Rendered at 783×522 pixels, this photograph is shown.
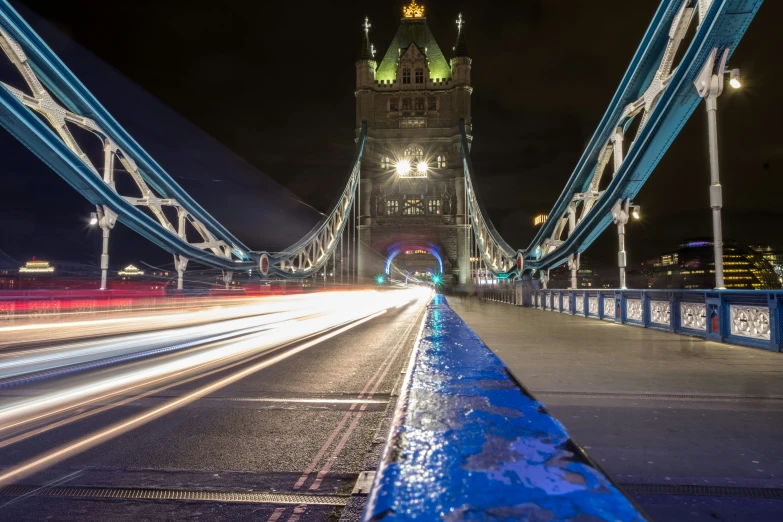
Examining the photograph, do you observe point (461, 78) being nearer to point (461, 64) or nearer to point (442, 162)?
point (461, 64)

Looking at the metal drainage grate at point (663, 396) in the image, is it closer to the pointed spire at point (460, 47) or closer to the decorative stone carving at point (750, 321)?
the decorative stone carving at point (750, 321)

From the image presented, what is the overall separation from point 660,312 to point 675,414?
9.52 meters

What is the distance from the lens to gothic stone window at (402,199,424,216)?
65625mm

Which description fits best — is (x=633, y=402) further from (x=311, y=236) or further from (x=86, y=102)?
(x=311, y=236)

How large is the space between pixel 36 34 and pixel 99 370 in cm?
2087

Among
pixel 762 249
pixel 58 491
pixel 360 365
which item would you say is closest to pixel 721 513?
pixel 58 491

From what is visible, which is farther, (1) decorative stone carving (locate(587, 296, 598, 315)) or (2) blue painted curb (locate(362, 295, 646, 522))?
(1) decorative stone carving (locate(587, 296, 598, 315))

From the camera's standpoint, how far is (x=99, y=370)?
752 cm

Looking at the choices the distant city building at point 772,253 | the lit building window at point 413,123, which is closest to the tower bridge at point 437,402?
the lit building window at point 413,123

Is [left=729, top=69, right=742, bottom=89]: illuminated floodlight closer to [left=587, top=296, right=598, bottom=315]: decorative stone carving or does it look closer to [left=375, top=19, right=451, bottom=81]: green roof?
[left=587, top=296, right=598, bottom=315]: decorative stone carving

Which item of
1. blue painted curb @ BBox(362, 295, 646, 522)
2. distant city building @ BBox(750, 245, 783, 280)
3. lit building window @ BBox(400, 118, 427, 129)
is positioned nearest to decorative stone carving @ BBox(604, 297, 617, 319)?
blue painted curb @ BBox(362, 295, 646, 522)

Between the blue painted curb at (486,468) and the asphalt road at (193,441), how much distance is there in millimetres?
1525

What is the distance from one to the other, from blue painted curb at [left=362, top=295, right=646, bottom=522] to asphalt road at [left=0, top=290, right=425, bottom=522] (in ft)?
5.00

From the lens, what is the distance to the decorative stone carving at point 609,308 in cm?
1631
